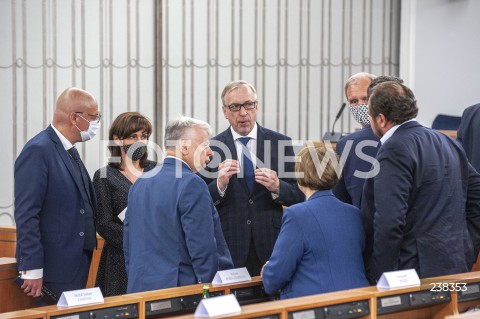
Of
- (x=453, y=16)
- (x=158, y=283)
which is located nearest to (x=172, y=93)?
(x=453, y=16)

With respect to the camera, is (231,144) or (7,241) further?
(7,241)

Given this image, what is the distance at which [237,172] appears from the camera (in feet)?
12.7

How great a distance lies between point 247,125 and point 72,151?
2.94ft

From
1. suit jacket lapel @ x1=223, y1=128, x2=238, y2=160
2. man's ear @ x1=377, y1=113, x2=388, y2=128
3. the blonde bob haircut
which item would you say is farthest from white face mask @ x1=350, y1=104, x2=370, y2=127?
the blonde bob haircut

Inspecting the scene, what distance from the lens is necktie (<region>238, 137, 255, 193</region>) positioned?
402cm

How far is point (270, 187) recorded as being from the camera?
153 inches

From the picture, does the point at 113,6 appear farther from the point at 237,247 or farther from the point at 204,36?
the point at 237,247

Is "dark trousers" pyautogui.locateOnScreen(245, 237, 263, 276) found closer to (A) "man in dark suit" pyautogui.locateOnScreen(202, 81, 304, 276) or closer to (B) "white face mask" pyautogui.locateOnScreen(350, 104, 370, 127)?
(A) "man in dark suit" pyautogui.locateOnScreen(202, 81, 304, 276)

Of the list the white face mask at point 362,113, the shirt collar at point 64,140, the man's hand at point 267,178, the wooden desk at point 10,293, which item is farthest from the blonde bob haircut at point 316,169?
the wooden desk at point 10,293

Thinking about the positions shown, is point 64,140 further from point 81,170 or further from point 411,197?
point 411,197

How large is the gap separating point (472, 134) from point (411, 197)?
1339 millimetres

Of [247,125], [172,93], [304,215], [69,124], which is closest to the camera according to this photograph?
[304,215]

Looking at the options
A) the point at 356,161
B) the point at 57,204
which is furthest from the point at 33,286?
the point at 356,161

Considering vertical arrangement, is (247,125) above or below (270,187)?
above
